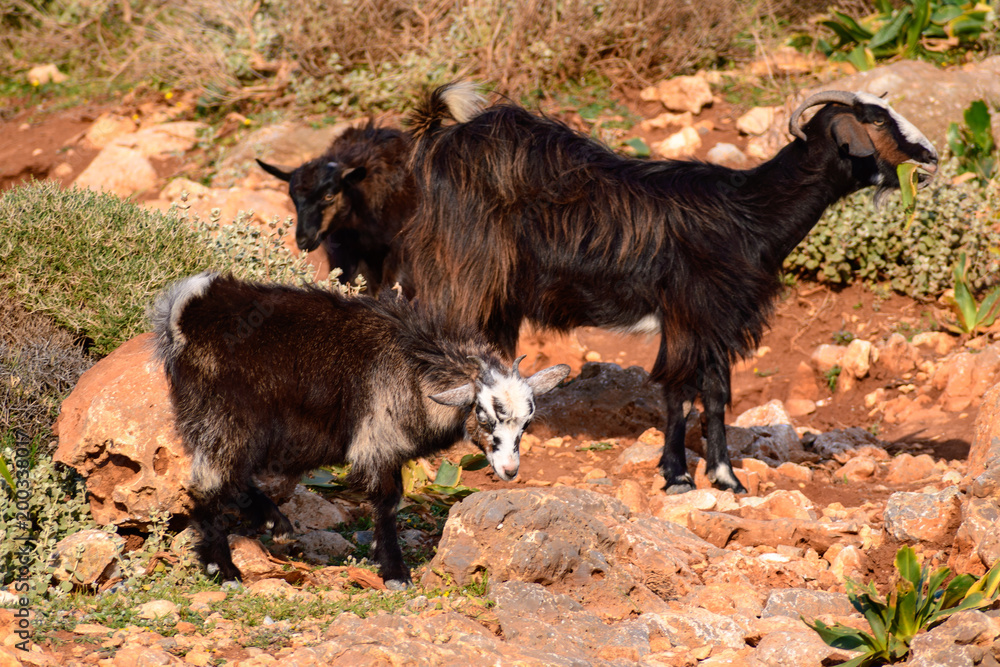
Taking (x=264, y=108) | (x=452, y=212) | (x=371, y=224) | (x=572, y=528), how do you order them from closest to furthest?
1. (x=572, y=528)
2. (x=452, y=212)
3. (x=371, y=224)
4. (x=264, y=108)

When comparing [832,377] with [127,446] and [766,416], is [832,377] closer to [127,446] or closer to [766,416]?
[766,416]

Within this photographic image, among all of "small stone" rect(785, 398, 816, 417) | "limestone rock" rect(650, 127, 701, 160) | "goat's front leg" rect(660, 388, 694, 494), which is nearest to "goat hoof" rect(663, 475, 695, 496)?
"goat's front leg" rect(660, 388, 694, 494)

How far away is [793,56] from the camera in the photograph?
11664 millimetres

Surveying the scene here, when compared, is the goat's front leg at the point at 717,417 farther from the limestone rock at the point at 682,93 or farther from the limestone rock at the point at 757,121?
the limestone rock at the point at 682,93

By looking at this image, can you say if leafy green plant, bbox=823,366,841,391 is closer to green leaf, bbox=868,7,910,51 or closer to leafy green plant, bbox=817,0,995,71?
leafy green plant, bbox=817,0,995,71

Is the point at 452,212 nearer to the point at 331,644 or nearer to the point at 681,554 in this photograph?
the point at 681,554

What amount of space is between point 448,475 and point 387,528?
3.39 feet

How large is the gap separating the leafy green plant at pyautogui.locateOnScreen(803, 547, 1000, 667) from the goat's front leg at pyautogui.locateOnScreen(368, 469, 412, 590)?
1.89 metres

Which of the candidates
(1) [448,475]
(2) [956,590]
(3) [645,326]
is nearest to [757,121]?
(3) [645,326]

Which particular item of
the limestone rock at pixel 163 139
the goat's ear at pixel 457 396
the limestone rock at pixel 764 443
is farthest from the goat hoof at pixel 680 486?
the limestone rock at pixel 163 139

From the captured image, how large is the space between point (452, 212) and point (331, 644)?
305 cm

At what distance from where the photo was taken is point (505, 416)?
4633mm

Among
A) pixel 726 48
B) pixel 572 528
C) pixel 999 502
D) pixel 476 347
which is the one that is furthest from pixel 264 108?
pixel 999 502

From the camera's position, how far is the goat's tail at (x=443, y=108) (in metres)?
6.37
